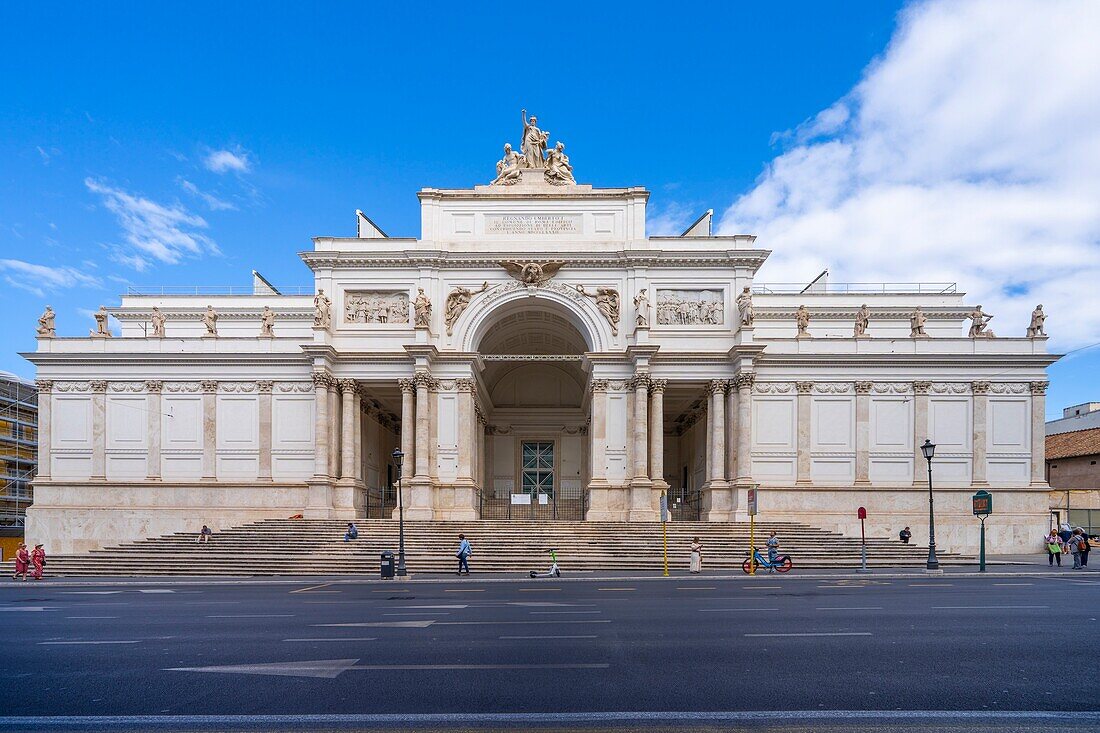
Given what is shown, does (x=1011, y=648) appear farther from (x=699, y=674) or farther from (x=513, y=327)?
(x=513, y=327)

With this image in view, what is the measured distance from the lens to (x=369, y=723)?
748cm

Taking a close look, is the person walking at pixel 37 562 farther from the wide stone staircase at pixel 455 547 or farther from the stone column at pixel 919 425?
the stone column at pixel 919 425

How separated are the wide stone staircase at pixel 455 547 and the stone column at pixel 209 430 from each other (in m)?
5.88

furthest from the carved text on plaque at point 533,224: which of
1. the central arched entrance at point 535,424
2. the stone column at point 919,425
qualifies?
the stone column at point 919,425

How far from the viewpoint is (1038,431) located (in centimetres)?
4003

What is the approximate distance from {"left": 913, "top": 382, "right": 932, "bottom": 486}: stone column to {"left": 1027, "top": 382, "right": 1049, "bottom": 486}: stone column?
545 centimetres

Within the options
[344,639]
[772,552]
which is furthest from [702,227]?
[344,639]

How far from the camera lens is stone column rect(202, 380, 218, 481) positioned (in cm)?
4109

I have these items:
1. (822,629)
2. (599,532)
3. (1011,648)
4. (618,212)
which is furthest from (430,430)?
(1011,648)

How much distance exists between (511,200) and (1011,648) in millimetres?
34802

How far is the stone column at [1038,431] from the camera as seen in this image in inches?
1572

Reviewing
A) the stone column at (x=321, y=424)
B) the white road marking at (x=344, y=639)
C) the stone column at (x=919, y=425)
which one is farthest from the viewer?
the stone column at (x=919, y=425)

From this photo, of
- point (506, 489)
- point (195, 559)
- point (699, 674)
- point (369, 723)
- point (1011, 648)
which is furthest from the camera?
point (506, 489)

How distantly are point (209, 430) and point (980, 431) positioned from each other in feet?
138
